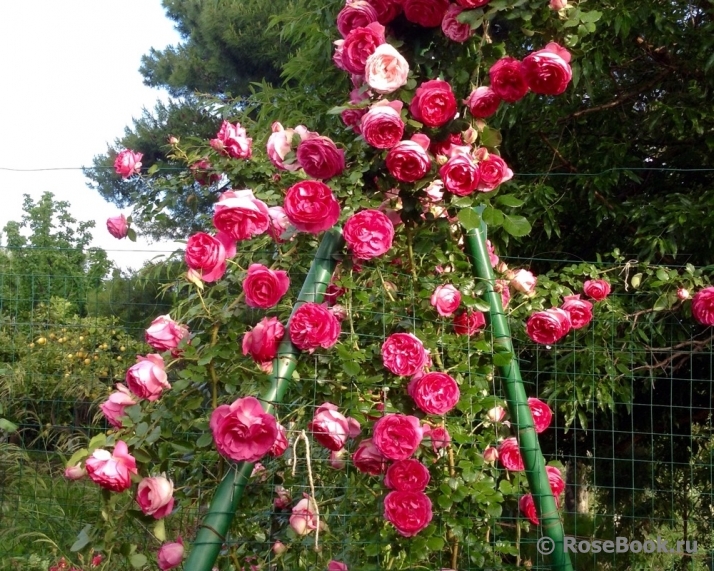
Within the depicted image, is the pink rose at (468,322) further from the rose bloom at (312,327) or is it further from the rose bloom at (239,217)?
the rose bloom at (239,217)

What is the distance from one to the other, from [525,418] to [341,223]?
2.03ft

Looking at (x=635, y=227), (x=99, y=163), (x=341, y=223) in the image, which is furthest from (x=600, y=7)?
(x=99, y=163)

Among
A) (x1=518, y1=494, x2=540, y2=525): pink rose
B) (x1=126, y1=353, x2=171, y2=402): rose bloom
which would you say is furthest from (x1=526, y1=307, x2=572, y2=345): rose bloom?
(x1=126, y1=353, x2=171, y2=402): rose bloom

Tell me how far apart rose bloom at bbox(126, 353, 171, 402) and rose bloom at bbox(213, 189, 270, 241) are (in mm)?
276

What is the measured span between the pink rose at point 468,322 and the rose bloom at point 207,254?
55cm

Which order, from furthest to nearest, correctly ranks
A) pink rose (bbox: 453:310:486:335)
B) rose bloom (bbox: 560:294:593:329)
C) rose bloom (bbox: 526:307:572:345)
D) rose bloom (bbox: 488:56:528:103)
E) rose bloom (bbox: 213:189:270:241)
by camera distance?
1. rose bloom (bbox: 560:294:593:329)
2. rose bloom (bbox: 526:307:572:345)
3. pink rose (bbox: 453:310:486:335)
4. rose bloom (bbox: 488:56:528:103)
5. rose bloom (bbox: 213:189:270:241)

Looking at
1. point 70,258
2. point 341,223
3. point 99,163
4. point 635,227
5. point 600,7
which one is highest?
point 600,7

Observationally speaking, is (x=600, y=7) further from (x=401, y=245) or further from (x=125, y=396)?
(x=125, y=396)

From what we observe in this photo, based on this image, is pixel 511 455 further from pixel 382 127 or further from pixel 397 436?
pixel 382 127

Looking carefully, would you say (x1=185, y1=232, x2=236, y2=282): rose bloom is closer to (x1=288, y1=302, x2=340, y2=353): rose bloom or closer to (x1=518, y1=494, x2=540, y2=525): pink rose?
(x1=288, y1=302, x2=340, y2=353): rose bloom

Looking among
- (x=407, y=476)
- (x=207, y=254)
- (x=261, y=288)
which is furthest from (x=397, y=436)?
(x=207, y=254)

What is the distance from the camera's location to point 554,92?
1.43m

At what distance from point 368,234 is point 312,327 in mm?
199

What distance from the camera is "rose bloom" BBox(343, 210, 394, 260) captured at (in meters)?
1.32
